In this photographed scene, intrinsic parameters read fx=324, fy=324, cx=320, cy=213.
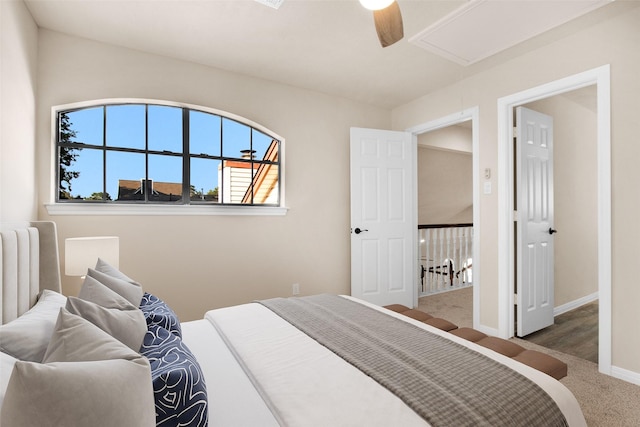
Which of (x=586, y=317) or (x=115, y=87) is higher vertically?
(x=115, y=87)

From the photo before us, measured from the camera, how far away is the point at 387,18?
5.26 feet

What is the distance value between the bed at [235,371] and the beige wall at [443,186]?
4.50 metres

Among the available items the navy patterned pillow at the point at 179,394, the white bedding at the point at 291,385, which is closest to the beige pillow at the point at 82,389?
the navy patterned pillow at the point at 179,394

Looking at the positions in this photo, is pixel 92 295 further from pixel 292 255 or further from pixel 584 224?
pixel 584 224

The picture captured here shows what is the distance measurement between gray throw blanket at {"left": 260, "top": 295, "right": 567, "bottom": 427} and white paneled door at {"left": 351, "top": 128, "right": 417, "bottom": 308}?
2.15 metres

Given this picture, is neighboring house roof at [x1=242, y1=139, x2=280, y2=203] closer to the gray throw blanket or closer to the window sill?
the window sill

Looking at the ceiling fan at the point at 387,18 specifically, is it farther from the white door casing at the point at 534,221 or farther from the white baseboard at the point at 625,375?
the white baseboard at the point at 625,375

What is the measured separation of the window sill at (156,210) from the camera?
2.58 m

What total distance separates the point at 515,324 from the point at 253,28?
11.6ft

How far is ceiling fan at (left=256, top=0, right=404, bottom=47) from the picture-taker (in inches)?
59.0

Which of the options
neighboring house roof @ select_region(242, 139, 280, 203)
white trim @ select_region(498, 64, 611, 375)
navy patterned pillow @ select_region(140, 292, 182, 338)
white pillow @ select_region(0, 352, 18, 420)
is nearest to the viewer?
white pillow @ select_region(0, 352, 18, 420)

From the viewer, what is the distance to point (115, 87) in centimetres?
276

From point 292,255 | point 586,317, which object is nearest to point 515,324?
point 586,317

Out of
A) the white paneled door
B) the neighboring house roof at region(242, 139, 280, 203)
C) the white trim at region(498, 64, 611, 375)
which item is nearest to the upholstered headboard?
the neighboring house roof at region(242, 139, 280, 203)
